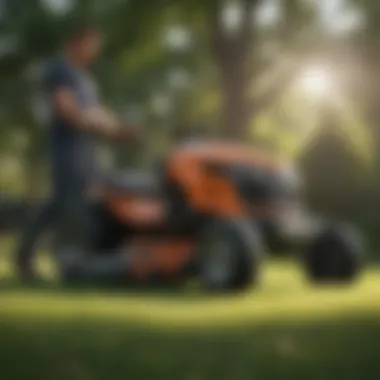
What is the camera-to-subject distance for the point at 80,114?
1.70 m

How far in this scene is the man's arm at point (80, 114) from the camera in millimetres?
1702

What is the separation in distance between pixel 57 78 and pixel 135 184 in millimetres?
202

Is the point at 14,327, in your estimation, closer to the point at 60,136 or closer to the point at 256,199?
the point at 60,136

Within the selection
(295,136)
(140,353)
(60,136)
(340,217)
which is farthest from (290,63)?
(140,353)

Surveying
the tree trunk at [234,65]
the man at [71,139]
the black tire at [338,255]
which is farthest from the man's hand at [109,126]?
the black tire at [338,255]

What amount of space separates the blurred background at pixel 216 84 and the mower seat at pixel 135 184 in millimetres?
19

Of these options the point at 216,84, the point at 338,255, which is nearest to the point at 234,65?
the point at 216,84

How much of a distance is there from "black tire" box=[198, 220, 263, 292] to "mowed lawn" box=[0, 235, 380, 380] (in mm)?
19

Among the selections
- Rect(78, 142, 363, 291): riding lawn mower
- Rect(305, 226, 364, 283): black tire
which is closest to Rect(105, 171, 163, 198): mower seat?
Rect(78, 142, 363, 291): riding lawn mower

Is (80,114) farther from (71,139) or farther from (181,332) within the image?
(181,332)

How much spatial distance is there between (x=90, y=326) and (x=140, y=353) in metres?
0.09

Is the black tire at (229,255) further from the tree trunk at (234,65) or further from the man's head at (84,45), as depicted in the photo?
the man's head at (84,45)

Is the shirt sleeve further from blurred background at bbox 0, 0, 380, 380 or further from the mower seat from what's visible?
the mower seat

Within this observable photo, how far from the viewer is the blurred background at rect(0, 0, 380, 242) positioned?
1708mm
